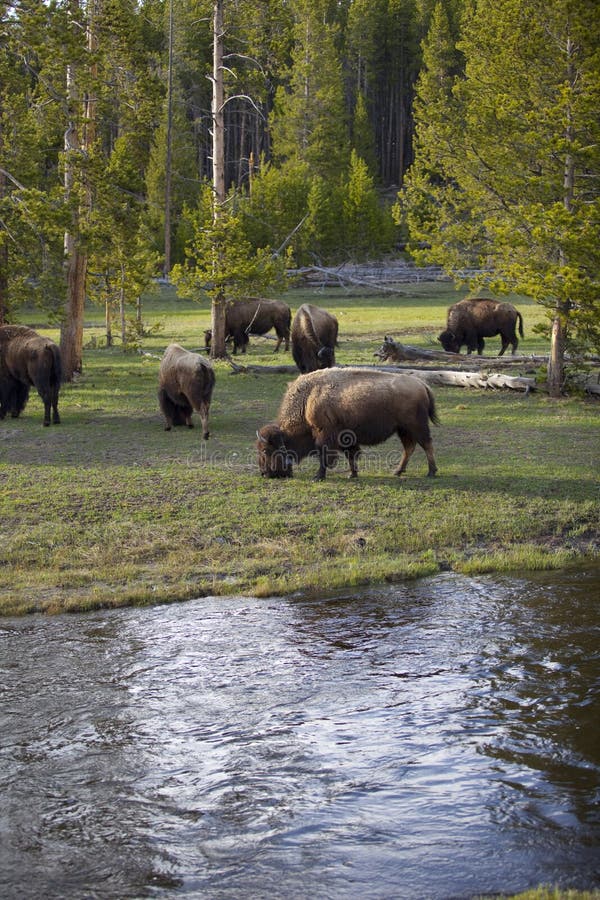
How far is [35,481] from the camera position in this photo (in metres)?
13.6

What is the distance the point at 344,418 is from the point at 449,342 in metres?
15.4

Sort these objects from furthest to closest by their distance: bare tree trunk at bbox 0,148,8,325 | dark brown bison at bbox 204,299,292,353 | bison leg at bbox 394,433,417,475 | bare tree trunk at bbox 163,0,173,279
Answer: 1. bare tree trunk at bbox 163,0,173,279
2. dark brown bison at bbox 204,299,292,353
3. bare tree trunk at bbox 0,148,8,325
4. bison leg at bbox 394,433,417,475

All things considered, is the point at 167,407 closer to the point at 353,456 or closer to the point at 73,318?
the point at 353,456

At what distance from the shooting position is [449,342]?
92.0 feet

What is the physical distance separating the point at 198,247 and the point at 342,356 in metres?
4.71

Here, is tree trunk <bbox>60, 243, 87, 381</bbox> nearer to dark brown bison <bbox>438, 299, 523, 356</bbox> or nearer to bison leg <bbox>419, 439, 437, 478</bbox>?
dark brown bison <bbox>438, 299, 523, 356</bbox>

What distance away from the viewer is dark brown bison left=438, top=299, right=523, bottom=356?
27953 mm

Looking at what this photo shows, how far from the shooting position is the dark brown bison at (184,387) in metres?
16.0

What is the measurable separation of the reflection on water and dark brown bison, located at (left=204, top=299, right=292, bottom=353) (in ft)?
69.5

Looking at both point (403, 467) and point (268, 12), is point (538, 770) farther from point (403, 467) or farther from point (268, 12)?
point (268, 12)

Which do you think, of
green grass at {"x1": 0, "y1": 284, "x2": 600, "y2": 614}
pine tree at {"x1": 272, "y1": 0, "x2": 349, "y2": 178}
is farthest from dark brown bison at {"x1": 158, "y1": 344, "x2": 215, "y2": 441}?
pine tree at {"x1": 272, "y1": 0, "x2": 349, "y2": 178}

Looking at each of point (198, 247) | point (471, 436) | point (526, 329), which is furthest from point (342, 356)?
point (526, 329)

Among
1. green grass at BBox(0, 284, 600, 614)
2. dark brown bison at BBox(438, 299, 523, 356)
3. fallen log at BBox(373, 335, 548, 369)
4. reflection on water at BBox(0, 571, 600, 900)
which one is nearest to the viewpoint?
reflection on water at BBox(0, 571, 600, 900)

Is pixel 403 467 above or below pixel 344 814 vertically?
above
